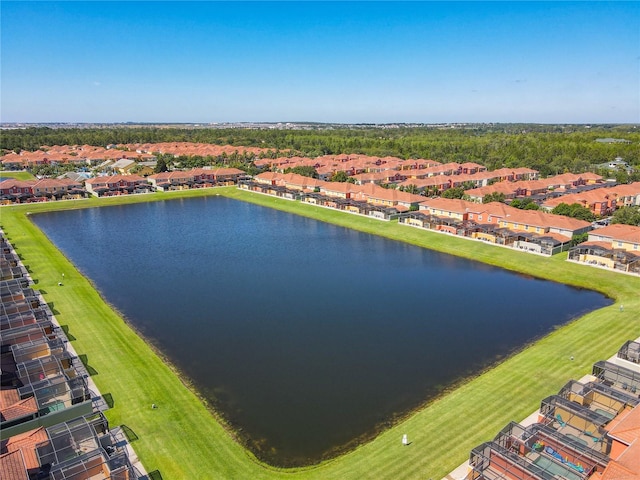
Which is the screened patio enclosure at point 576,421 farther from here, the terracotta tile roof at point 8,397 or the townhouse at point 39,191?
the townhouse at point 39,191

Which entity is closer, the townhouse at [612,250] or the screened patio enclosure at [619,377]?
the screened patio enclosure at [619,377]

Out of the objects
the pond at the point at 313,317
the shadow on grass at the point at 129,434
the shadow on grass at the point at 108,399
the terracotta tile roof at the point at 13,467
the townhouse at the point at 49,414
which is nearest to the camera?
the terracotta tile roof at the point at 13,467

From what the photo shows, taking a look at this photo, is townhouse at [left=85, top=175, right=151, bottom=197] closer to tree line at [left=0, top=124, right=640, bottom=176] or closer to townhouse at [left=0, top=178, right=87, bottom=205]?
townhouse at [left=0, top=178, right=87, bottom=205]

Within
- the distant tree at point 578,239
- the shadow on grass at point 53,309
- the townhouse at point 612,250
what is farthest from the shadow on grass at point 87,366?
the distant tree at point 578,239

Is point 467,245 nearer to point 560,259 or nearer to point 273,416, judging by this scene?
point 560,259

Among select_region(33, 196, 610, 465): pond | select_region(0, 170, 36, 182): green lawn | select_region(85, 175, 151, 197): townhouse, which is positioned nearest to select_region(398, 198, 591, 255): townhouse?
select_region(33, 196, 610, 465): pond

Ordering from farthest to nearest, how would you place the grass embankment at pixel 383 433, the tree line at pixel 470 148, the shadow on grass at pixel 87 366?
the tree line at pixel 470 148 < the shadow on grass at pixel 87 366 < the grass embankment at pixel 383 433
